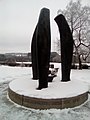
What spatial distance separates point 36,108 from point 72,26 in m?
16.2

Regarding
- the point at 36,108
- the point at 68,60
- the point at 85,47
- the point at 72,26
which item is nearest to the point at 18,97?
the point at 36,108

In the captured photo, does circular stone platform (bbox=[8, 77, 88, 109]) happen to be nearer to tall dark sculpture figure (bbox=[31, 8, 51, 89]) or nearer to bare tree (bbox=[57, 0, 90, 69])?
tall dark sculpture figure (bbox=[31, 8, 51, 89])

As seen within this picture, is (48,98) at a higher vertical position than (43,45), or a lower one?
lower

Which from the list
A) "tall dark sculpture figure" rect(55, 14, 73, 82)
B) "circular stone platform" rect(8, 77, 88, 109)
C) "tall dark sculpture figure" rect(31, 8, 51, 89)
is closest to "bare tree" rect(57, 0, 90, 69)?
"tall dark sculpture figure" rect(55, 14, 73, 82)

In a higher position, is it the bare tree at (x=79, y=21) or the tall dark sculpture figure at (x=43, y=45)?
the bare tree at (x=79, y=21)

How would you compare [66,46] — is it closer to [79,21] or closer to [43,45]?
[43,45]

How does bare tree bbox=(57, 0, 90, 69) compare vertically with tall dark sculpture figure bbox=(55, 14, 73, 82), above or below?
above

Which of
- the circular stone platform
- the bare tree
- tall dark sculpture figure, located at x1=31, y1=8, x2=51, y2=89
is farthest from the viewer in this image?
the bare tree

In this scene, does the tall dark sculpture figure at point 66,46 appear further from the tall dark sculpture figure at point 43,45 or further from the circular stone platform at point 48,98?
the circular stone platform at point 48,98

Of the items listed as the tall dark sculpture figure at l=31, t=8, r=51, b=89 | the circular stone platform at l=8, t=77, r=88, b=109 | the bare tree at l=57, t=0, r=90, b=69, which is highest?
the bare tree at l=57, t=0, r=90, b=69

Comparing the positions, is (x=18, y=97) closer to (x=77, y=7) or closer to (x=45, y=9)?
(x=45, y=9)

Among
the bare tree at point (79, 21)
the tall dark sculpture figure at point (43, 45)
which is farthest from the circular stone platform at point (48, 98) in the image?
the bare tree at point (79, 21)

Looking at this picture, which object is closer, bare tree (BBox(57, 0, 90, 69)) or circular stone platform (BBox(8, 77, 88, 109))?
circular stone platform (BBox(8, 77, 88, 109))

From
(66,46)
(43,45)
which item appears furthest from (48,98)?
(66,46)
